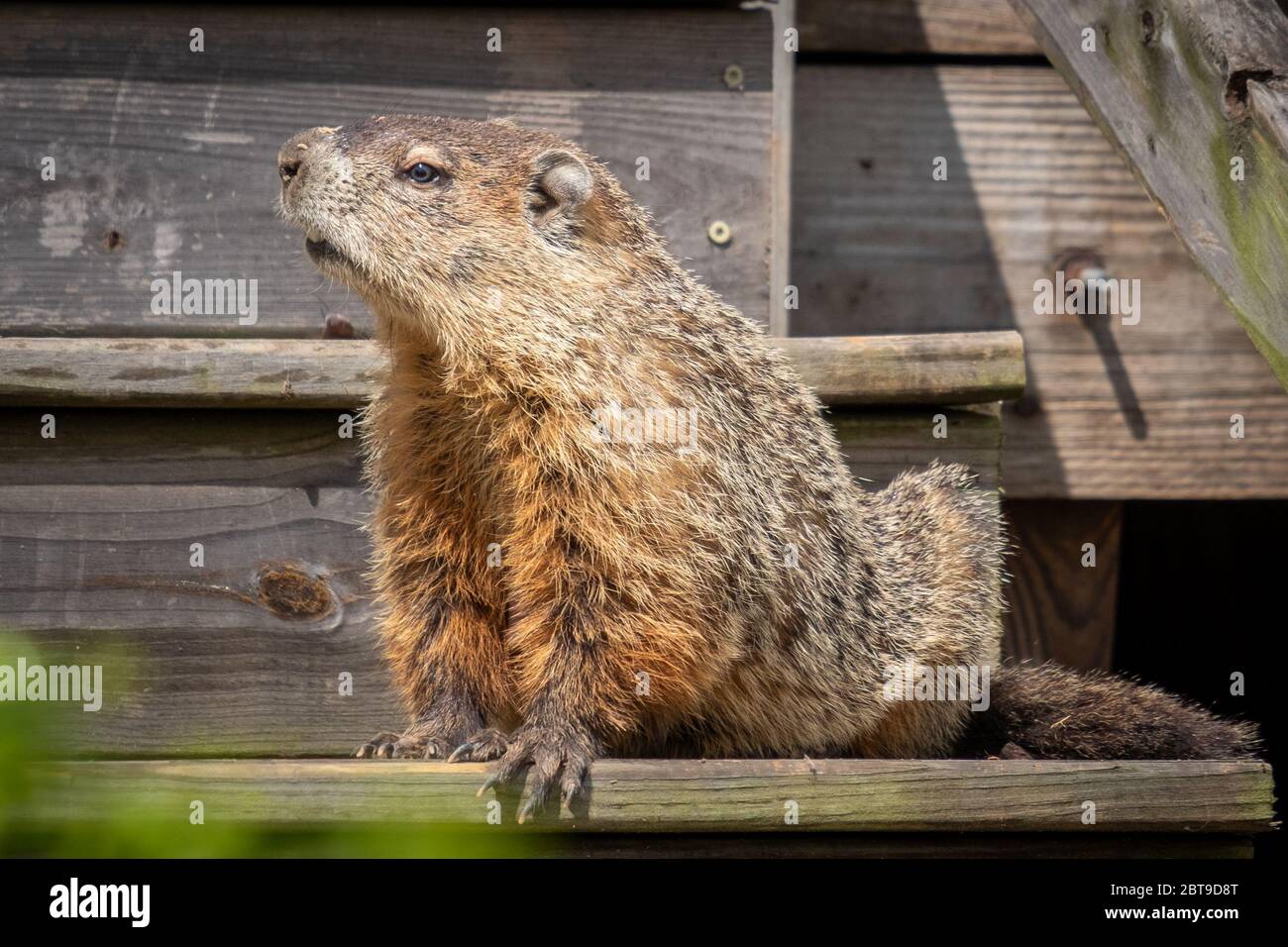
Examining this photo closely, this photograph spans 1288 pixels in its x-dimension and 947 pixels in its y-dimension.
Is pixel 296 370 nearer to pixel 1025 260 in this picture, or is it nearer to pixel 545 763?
pixel 545 763

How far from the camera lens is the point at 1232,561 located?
6.01 metres

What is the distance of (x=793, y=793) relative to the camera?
271 centimetres

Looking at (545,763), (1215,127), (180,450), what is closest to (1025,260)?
(1215,127)

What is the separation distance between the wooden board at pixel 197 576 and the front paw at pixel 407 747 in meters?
0.61

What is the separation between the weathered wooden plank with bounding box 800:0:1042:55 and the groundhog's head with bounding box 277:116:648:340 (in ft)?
6.53

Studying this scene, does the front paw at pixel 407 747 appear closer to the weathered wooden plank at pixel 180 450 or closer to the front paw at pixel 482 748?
the front paw at pixel 482 748

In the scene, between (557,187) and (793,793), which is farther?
(557,187)

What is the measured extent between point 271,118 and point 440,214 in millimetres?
1304

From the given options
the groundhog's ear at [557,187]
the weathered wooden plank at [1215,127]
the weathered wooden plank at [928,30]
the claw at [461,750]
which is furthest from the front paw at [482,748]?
the weathered wooden plank at [928,30]

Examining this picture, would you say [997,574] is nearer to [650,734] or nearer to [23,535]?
[650,734]

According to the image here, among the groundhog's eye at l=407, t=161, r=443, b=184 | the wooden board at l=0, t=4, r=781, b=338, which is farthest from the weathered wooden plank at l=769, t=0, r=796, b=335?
the groundhog's eye at l=407, t=161, r=443, b=184

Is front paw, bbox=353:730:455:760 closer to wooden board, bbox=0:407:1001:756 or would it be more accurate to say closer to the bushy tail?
wooden board, bbox=0:407:1001:756
